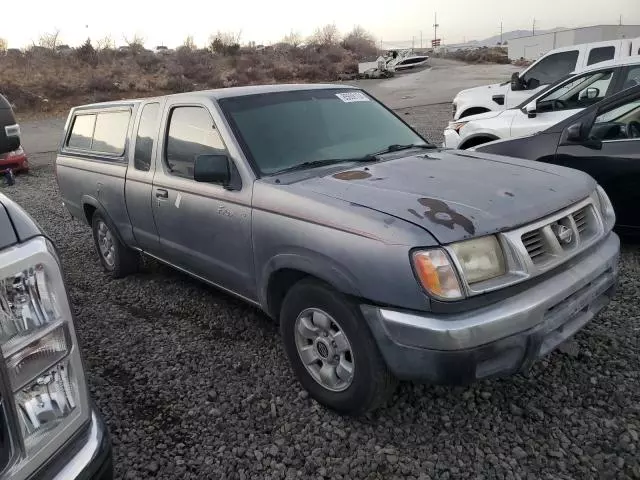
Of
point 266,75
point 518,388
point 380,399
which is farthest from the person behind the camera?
point 266,75

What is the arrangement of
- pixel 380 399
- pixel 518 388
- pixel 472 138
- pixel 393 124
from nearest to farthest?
pixel 380 399 < pixel 518 388 < pixel 393 124 < pixel 472 138

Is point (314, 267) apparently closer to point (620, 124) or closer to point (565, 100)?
point (620, 124)

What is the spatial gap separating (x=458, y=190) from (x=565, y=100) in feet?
17.5

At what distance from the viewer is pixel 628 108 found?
187 inches

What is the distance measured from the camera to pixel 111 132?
4.93 m

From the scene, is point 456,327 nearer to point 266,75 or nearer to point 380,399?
point 380,399

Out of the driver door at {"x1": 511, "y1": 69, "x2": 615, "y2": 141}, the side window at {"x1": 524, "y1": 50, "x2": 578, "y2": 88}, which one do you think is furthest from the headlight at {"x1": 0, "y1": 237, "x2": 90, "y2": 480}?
the side window at {"x1": 524, "y1": 50, "x2": 578, "y2": 88}

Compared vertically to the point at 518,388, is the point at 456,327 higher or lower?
higher

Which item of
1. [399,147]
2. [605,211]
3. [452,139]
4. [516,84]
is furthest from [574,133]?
[516,84]

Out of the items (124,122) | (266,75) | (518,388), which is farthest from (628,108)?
(266,75)

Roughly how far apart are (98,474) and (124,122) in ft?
12.0

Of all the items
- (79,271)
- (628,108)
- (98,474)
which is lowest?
(79,271)

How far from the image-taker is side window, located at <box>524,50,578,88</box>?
10.8 meters

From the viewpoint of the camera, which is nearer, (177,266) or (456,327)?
Result: (456,327)
